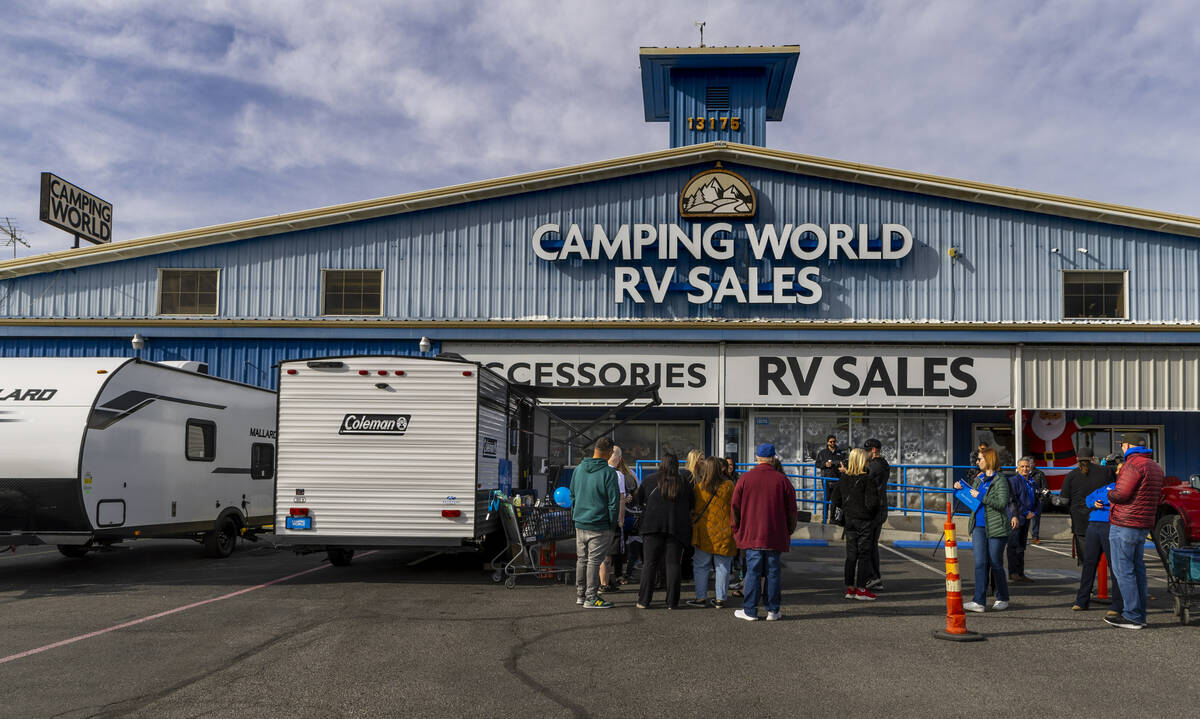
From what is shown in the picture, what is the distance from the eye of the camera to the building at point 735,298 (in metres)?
20.9

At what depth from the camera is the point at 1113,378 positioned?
Answer: 2050 cm

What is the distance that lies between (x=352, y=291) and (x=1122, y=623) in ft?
56.7

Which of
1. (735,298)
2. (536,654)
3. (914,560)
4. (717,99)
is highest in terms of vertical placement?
(717,99)

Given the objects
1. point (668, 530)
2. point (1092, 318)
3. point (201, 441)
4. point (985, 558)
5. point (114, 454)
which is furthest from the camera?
point (1092, 318)

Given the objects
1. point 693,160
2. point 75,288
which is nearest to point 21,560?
point 75,288

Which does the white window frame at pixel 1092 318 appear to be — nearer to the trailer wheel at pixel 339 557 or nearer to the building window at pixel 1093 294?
the building window at pixel 1093 294

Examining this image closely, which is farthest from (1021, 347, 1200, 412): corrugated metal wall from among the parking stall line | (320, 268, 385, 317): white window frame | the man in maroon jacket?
(320, 268, 385, 317): white window frame

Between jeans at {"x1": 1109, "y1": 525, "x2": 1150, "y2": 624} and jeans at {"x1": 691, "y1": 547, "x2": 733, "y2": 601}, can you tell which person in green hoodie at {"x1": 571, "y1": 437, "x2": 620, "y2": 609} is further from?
jeans at {"x1": 1109, "y1": 525, "x2": 1150, "y2": 624}

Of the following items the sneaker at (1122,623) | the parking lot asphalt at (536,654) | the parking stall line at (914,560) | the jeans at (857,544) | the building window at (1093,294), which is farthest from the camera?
the building window at (1093,294)

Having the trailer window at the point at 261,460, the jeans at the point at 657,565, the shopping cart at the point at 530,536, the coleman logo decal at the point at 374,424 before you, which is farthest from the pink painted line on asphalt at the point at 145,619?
the jeans at the point at 657,565

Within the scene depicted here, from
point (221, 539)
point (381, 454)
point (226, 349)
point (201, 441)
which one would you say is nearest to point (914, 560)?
point (381, 454)

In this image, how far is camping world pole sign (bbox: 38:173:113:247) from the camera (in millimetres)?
30625

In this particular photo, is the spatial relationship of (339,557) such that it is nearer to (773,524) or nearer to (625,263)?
(773,524)

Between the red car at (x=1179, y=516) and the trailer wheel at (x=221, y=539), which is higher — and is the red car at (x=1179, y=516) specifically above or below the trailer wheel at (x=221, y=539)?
above
